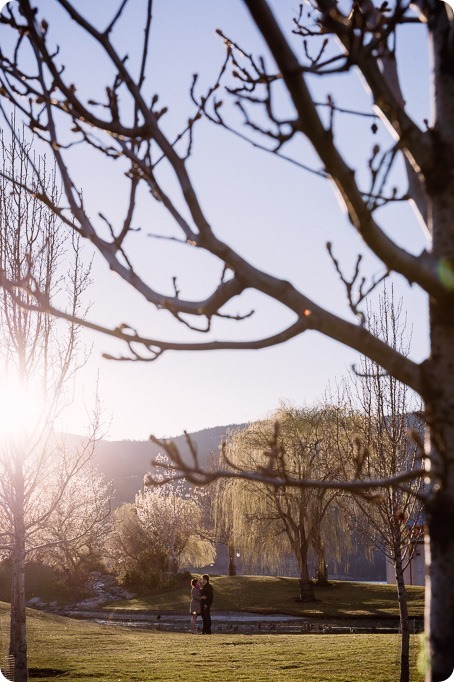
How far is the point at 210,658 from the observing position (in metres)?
11.0

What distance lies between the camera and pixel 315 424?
2852 cm

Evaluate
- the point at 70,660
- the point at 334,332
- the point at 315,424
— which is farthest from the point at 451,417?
the point at 315,424

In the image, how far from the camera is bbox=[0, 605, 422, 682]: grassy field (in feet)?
29.8

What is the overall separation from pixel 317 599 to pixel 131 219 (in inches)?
1064

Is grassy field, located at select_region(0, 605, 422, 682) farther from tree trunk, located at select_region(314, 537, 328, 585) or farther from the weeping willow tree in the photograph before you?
tree trunk, located at select_region(314, 537, 328, 585)

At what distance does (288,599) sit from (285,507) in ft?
12.6

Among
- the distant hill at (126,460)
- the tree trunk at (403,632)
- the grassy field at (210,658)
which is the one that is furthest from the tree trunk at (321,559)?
the distant hill at (126,460)

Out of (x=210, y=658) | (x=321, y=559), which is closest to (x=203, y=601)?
(x=210, y=658)

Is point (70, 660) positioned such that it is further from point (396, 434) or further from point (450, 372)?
point (450, 372)

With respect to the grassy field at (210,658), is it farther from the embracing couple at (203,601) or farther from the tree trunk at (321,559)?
the tree trunk at (321,559)

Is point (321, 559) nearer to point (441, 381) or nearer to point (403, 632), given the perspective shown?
point (403, 632)

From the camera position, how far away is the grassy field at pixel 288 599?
939 inches

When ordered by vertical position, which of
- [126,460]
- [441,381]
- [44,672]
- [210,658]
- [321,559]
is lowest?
[321,559]

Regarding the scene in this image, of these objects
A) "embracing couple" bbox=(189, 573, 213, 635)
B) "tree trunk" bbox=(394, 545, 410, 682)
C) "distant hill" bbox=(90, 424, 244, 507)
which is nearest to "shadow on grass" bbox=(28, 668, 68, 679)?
"tree trunk" bbox=(394, 545, 410, 682)
